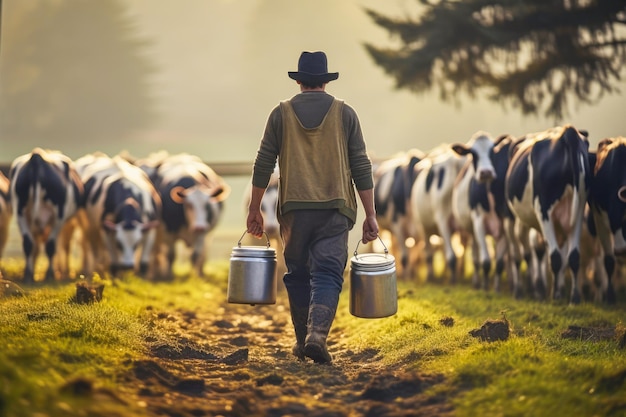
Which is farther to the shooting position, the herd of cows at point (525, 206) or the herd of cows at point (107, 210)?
the herd of cows at point (107, 210)

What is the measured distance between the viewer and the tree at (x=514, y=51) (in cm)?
1328

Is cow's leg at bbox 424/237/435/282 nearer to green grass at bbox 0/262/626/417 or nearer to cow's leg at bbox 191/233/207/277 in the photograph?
cow's leg at bbox 191/233/207/277

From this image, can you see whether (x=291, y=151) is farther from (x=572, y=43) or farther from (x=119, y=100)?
(x=119, y=100)

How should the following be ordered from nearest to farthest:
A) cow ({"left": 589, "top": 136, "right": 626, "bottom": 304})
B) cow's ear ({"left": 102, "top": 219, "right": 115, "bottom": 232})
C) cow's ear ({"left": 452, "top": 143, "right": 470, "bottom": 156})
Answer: cow ({"left": 589, "top": 136, "right": 626, "bottom": 304}), cow's ear ({"left": 452, "top": 143, "right": 470, "bottom": 156}), cow's ear ({"left": 102, "top": 219, "right": 115, "bottom": 232})

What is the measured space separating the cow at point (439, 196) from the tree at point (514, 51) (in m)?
1.27

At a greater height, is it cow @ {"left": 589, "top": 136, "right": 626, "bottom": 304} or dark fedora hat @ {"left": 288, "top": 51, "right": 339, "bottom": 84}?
dark fedora hat @ {"left": 288, "top": 51, "right": 339, "bottom": 84}

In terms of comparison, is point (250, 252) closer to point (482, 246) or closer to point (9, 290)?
point (9, 290)

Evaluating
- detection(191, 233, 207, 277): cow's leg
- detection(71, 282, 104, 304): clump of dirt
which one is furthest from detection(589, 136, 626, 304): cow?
detection(191, 233, 207, 277): cow's leg

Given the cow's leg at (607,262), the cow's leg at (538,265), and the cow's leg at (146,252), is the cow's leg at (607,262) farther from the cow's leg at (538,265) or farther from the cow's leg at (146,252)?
the cow's leg at (146,252)

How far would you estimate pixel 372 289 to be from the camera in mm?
7051

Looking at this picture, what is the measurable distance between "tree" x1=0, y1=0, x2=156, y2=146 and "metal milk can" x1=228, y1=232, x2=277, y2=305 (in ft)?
176

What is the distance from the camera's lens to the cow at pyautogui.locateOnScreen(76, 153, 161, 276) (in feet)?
45.5

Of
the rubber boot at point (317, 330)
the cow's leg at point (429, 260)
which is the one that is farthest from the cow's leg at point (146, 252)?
the rubber boot at point (317, 330)

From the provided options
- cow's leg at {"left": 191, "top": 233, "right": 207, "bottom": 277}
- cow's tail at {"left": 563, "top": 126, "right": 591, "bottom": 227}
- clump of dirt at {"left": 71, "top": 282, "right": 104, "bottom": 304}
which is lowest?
cow's leg at {"left": 191, "top": 233, "right": 207, "bottom": 277}
